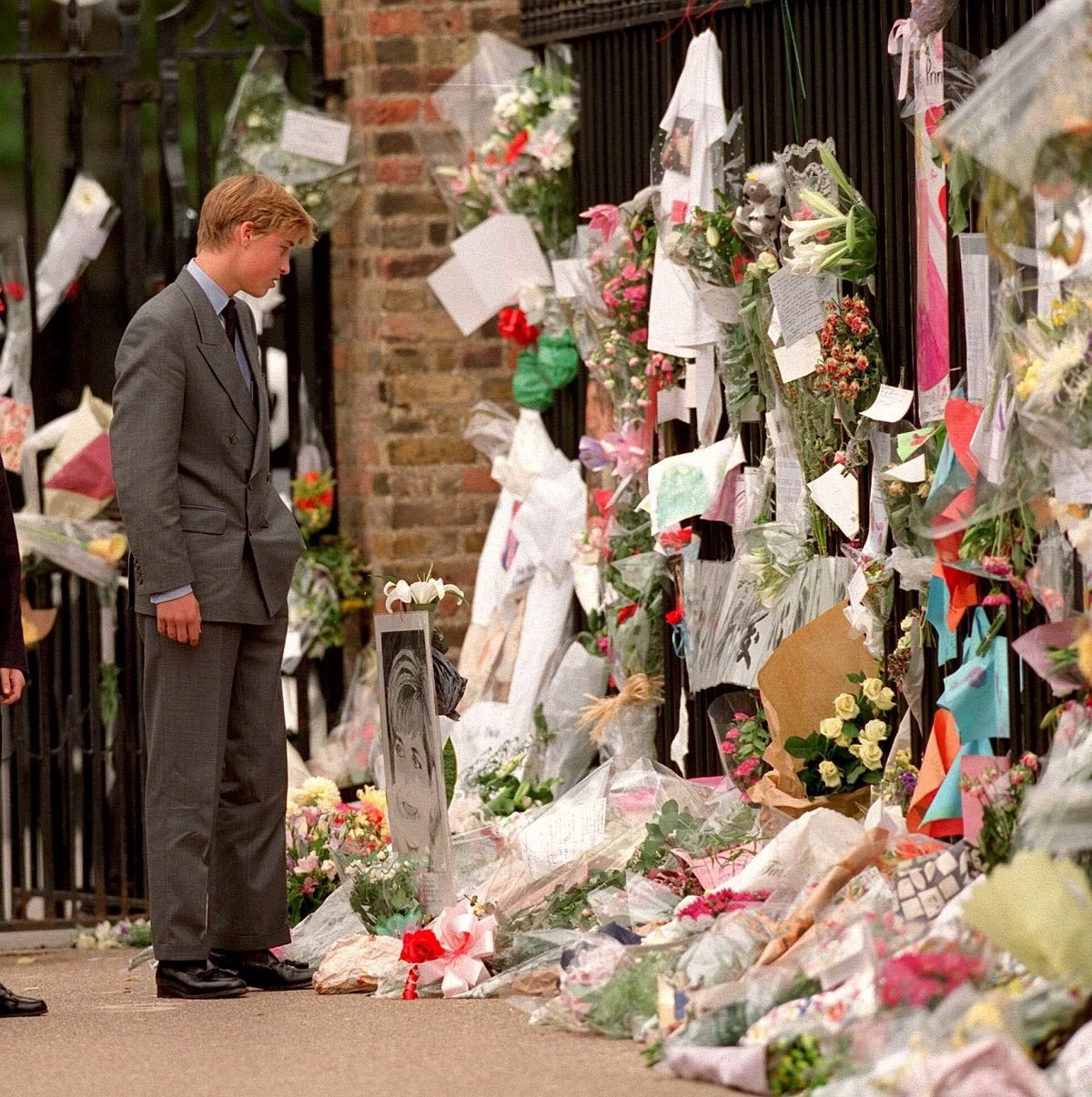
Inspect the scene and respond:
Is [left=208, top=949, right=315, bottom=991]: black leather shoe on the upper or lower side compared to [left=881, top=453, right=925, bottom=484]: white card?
lower

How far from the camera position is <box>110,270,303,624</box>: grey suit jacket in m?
4.84

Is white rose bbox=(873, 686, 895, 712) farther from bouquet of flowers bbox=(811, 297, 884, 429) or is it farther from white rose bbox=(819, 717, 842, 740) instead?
bouquet of flowers bbox=(811, 297, 884, 429)

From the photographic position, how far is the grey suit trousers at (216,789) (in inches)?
194

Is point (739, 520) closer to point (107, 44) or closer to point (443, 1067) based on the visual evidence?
point (443, 1067)

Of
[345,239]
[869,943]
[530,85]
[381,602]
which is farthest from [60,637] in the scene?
[869,943]

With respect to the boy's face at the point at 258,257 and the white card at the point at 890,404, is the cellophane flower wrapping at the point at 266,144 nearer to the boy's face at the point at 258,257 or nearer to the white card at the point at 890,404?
the boy's face at the point at 258,257

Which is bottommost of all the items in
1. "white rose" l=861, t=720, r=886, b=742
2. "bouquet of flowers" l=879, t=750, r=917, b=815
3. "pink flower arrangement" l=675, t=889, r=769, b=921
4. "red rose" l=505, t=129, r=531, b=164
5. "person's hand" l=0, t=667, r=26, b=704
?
"pink flower arrangement" l=675, t=889, r=769, b=921

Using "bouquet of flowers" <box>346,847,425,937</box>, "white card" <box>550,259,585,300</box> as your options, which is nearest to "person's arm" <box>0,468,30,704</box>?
"bouquet of flowers" <box>346,847,425,937</box>

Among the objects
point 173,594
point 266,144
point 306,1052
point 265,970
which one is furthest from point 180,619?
point 266,144

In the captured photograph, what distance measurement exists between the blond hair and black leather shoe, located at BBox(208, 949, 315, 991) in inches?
64.7

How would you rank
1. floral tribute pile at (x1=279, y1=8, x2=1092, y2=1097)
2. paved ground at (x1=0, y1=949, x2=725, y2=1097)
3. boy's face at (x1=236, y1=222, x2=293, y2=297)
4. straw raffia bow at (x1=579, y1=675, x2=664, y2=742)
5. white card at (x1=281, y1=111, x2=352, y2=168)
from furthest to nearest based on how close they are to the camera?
white card at (x1=281, y1=111, x2=352, y2=168) < straw raffia bow at (x1=579, y1=675, x2=664, y2=742) < boy's face at (x1=236, y1=222, x2=293, y2=297) < paved ground at (x1=0, y1=949, x2=725, y2=1097) < floral tribute pile at (x1=279, y1=8, x2=1092, y2=1097)

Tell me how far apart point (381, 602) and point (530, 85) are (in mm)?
1681

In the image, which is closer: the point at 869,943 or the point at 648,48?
the point at 869,943

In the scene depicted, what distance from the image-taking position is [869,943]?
3879mm
